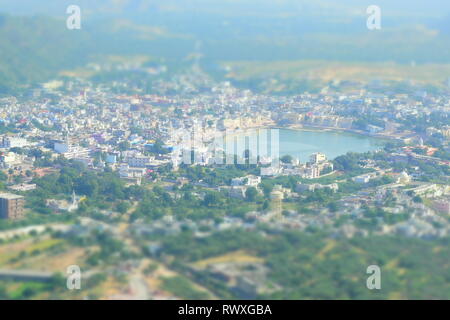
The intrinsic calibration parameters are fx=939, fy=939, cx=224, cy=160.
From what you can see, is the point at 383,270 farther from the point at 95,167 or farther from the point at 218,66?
the point at 218,66

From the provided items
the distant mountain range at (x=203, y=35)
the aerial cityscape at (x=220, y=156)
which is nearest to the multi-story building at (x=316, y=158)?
the aerial cityscape at (x=220, y=156)

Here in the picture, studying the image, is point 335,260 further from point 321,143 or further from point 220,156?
point 321,143

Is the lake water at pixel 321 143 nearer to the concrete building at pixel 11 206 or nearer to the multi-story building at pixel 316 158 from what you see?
the multi-story building at pixel 316 158

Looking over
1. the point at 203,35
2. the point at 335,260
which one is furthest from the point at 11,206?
the point at 203,35

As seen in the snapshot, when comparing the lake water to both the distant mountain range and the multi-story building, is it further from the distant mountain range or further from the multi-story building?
the distant mountain range

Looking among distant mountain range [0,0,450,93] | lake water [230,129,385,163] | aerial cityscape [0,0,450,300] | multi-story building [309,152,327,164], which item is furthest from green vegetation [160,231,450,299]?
distant mountain range [0,0,450,93]
